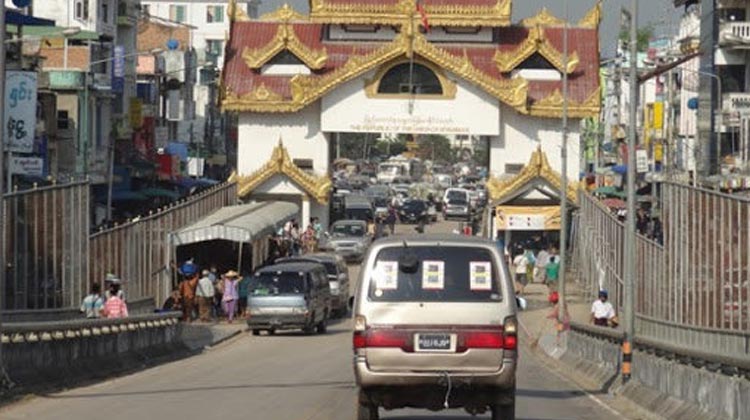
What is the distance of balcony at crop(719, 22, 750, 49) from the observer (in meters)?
70.2

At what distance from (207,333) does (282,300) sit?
2.12m

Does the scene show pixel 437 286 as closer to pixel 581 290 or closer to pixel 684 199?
pixel 684 199

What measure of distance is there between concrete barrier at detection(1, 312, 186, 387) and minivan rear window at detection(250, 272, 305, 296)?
778cm

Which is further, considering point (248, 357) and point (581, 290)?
point (581, 290)

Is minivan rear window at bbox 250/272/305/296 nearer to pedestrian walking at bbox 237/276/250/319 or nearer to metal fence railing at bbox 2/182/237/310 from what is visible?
metal fence railing at bbox 2/182/237/310

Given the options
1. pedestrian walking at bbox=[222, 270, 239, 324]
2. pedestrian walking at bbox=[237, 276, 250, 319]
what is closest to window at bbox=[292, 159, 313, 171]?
pedestrian walking at bbox=[237, 276, 250, 319]

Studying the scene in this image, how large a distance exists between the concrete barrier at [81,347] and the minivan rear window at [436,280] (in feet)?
26.0

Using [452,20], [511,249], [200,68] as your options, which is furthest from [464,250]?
[200,68]

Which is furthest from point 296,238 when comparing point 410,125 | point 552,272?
point 552,272

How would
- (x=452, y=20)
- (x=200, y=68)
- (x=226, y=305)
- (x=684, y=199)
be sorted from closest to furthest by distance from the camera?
(x=684, y=199) → (x=226, y=305) → (x=452, y=20) → (x=200, y=68)

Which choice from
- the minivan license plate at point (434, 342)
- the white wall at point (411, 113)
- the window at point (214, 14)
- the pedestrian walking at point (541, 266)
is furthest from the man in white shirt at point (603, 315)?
the window at point (214, 14)

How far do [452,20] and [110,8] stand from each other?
15702mm

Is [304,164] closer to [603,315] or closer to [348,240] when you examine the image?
[348,240]

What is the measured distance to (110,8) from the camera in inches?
3413
